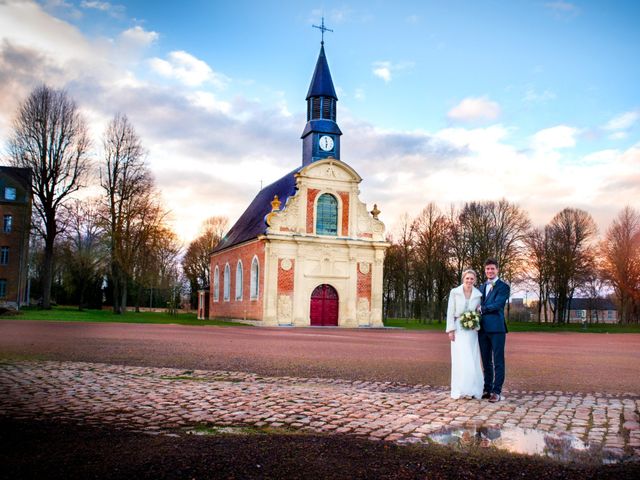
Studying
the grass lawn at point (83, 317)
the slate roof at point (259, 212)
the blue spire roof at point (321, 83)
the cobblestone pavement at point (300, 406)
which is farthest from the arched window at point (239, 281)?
the cobblestone pavement at point (300, 406)

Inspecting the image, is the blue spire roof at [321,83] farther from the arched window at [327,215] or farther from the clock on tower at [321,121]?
the arched window at [327,215]

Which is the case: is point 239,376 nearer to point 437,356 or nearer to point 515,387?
point 515,387

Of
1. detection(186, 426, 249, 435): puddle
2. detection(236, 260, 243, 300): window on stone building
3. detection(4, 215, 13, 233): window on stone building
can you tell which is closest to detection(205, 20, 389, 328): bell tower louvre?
detection(236, 260, 243, 300): window on stone building

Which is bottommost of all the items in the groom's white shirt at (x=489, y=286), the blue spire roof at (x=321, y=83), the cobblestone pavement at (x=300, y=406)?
the cobblestone pavement at (x=300, y=406)

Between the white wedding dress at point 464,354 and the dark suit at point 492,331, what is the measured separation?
13 cm

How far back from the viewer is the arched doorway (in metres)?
39.7

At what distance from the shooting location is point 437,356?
15.5 meters

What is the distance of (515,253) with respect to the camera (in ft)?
162

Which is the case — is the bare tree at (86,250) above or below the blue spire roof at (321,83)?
below

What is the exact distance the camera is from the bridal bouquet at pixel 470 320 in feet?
27.6

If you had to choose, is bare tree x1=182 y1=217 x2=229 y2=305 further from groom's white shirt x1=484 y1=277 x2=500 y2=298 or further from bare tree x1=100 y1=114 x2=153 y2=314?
groom's white shirt x1=484 y1=277 x2=500 y2=298

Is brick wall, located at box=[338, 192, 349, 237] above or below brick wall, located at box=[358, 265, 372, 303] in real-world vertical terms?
above

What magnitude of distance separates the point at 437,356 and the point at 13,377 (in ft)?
33.8

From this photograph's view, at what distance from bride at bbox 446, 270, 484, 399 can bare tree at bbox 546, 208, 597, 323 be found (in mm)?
47603
